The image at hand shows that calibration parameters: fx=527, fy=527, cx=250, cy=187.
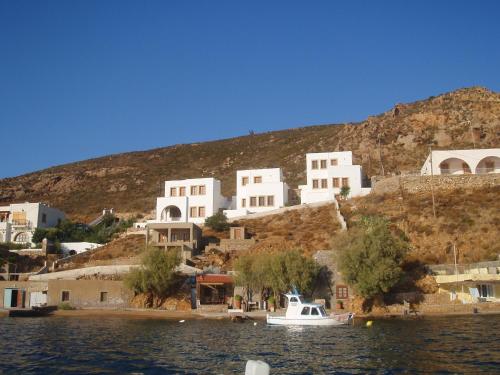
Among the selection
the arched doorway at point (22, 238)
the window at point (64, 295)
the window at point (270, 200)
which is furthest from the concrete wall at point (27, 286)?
the window at point (270, 200)

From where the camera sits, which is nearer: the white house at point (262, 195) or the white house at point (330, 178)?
the white house at point (330, 178)

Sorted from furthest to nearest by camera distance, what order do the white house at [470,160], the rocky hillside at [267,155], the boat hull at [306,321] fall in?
the rocky hillside at [267,155], the white house at [470,160], the boat hull at [306,321]

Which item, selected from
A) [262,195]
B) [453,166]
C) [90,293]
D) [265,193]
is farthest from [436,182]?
[90,293]

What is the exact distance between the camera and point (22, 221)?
2913 inches

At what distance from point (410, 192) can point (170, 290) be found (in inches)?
1384

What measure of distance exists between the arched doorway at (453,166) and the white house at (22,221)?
56.5 m

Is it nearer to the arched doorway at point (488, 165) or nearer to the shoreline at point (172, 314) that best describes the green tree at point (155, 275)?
the shoreline at point (172, 314)

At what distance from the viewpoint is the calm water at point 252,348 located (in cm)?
2138

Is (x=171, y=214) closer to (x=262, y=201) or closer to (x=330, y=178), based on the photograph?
(x=262, y=201)

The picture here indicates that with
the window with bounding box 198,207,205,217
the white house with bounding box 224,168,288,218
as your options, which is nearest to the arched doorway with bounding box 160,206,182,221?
the window with bounding box 198,207,205,217

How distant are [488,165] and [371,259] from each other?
37189 millimetres

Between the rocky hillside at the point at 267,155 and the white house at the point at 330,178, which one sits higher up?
the rocky hillside at the point at 267,155

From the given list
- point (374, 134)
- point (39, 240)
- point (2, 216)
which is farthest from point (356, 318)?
point (374, 134)

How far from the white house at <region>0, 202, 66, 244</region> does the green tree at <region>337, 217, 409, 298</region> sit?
47501 mm
